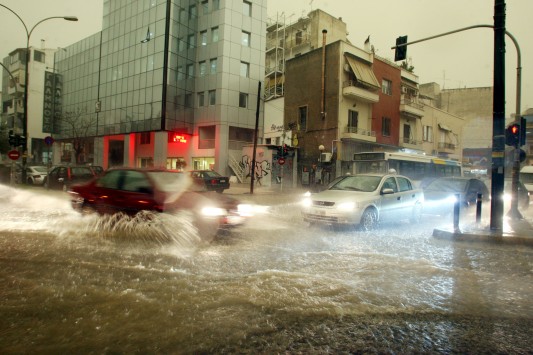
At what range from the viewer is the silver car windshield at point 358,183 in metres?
9.65

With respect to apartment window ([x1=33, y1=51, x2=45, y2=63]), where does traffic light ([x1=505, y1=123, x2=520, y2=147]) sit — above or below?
below

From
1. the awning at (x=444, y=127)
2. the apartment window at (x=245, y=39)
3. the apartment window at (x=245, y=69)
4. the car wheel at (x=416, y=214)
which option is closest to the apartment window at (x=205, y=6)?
the apartment window at (x=245, y=39)

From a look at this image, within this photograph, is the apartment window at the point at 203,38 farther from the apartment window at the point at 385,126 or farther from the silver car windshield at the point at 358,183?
the silver car windshield at the point at 358,183

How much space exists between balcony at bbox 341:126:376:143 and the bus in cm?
729

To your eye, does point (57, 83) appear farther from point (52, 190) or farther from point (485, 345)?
point (485, 345)

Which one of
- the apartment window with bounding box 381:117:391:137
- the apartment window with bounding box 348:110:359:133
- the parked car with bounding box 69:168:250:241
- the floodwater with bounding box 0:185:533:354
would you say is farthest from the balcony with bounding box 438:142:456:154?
the parked car with bounding box 69:168:250:241

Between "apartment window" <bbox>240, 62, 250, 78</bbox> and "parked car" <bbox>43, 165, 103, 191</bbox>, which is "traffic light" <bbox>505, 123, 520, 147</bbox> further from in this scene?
"apartment window" <bbox>240, 62, 250, 78</bbox>

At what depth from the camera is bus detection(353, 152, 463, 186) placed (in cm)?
1927

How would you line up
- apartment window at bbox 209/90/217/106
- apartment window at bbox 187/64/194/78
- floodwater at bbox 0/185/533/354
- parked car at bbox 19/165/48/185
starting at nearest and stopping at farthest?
floodwater at bbox 0/185/533/354
parked car at bbox 19/165/48/185
apartment window at bbox 209/90/217/106
apartment window at bbox 187/64/194/78

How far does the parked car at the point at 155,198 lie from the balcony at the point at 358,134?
2139cm

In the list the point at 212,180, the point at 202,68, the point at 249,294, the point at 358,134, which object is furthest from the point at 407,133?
the point at 249,294

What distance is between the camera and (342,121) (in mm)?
28391

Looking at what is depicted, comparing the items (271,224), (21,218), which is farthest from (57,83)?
(271,224)

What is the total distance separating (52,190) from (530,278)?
2060cm
